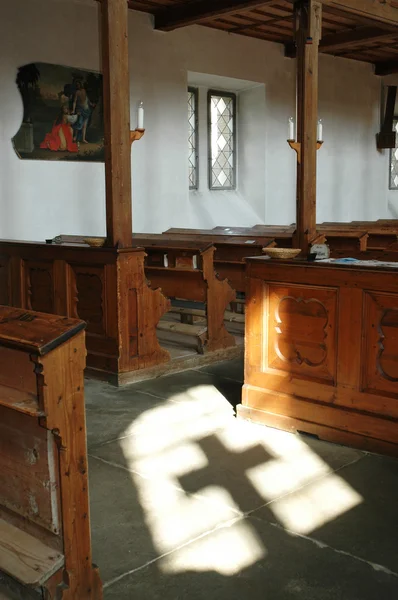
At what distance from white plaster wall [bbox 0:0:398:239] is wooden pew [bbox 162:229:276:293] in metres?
1.91

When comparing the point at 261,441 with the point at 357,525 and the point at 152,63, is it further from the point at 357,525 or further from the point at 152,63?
the point at 152,63

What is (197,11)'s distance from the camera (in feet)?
27.3

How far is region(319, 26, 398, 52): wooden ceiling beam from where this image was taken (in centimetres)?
983

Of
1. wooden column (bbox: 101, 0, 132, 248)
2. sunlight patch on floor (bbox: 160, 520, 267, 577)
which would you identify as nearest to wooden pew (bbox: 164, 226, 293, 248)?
wooden column (bbox: 101, 0, 132, 248)

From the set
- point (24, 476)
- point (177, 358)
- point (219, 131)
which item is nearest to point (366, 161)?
point (219, 131)

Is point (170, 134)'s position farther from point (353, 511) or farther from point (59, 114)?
point (353, 511)

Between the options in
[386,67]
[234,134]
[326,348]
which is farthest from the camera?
[386,67]

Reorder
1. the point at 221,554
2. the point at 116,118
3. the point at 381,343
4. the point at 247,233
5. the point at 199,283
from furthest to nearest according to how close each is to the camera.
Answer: the point at 247,233 < the point at 199,283 < the point at 116,118 < the point at 381,343 < the point at 221,554

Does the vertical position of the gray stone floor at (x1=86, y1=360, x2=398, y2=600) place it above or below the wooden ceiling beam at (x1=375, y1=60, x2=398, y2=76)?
below

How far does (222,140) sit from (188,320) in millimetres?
4582

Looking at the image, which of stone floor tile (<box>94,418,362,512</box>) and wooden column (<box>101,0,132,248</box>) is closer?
stone floor tile (<box>94,418,362,512</box>)

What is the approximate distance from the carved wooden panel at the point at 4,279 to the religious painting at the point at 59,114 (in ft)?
6.05

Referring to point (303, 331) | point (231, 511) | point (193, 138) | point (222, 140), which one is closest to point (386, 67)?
point (222, 140)

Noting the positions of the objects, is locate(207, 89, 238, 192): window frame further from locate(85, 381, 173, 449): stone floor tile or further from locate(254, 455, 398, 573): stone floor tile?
locate(254, 455, 398, 573): stone floor tile
